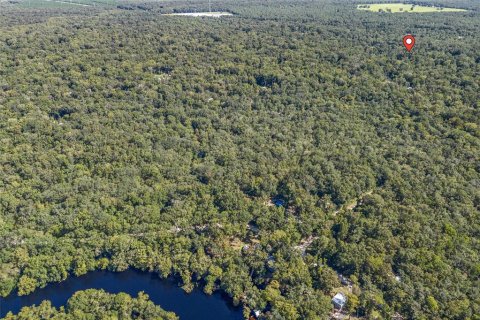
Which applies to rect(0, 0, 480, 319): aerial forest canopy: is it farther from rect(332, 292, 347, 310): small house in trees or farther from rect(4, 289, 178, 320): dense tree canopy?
rect(4, 289, 178, 320): dense tree canopy

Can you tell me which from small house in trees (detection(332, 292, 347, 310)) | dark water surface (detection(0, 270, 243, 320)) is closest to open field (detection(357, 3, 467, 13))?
small house in trees (detection(332, 292, 347, 310))

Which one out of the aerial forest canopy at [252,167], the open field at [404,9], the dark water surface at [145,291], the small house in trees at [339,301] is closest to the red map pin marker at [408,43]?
the aerial forest canopy at [252,167]

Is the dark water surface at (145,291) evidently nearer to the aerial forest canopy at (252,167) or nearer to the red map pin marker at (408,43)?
the aerial forest canopy at (252,167)

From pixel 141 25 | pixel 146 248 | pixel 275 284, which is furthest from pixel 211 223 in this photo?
pixel 141 25

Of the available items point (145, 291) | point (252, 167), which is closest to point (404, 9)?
point (252, 167)

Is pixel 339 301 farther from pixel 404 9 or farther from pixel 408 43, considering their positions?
pixel 404 9

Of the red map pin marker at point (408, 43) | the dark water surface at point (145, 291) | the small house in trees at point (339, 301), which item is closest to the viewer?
the small house in trees at point (339, 301)
